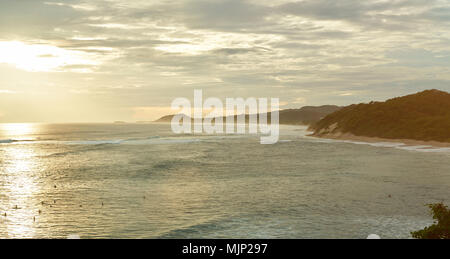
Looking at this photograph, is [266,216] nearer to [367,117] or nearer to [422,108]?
[367,117]

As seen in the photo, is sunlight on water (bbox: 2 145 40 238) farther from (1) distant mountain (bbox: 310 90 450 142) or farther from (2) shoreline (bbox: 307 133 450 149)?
(1) distant mountain (bbox: 310 90 450 142)

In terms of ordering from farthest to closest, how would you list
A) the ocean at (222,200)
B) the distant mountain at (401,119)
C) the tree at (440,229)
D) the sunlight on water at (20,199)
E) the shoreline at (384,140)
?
the distant mountain at (401,119), the shoreline at (384,140), the sunlight on water at (20,199), the ocean at (222,200), the tree at (440,229)

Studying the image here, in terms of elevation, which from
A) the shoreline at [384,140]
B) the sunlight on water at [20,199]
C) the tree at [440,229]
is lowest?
the shoreline at [384,140]

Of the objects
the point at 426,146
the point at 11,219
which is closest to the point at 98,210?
the point at 11,219

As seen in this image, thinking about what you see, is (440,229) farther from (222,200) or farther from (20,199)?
(20,199)

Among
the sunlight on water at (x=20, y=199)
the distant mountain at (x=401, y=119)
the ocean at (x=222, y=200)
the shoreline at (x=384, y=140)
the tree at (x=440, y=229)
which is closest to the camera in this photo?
the tree at (x=440, y=229)

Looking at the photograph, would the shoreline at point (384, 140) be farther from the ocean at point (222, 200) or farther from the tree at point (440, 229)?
the tree at point (440, 229)

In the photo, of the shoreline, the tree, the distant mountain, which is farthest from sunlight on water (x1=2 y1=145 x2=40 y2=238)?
the distant mountain

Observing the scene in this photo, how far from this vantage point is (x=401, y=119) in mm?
134000

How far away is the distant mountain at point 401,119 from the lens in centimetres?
11462

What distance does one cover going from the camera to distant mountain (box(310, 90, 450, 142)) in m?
115

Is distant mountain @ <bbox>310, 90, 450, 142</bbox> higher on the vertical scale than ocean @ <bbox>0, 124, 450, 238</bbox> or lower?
higher

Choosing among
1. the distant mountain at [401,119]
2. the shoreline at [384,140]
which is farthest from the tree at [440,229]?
the distant mountain at [401,119]
